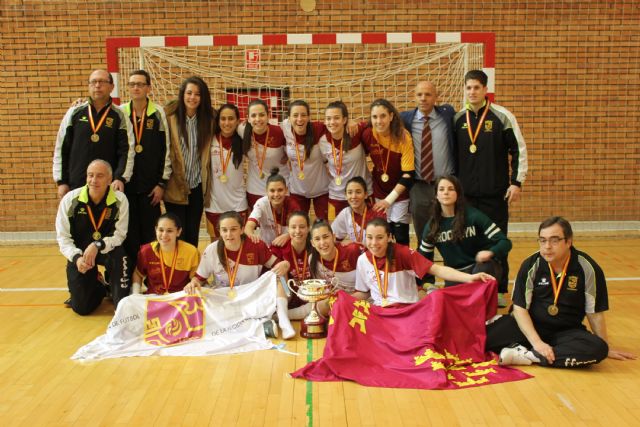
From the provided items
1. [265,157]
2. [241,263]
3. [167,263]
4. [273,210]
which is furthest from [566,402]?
[265,157]

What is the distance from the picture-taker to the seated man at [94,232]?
532 centimetres

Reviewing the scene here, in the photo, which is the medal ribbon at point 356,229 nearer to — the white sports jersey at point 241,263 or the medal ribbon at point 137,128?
the white sports jersey at point 241,263

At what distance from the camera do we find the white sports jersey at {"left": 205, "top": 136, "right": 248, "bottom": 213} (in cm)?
592

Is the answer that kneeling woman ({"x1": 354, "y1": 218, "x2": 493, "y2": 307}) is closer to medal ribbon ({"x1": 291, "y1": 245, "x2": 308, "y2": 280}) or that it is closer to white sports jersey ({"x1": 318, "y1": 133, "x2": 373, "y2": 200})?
medal ribbon ({"x1": 291, "y1": 245, "x2": 308, "y2": 280})

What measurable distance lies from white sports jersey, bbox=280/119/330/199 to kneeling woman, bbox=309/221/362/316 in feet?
2.76

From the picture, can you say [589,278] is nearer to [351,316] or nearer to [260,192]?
[351,316]

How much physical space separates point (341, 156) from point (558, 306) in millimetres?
2345

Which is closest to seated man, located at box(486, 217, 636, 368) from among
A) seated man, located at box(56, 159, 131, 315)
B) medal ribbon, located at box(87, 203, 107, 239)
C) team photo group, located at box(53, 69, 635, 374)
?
team photo group, located at box(53, 69, 635, 374)

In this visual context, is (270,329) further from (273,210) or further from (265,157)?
(265,157)

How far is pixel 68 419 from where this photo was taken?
3.50 meters

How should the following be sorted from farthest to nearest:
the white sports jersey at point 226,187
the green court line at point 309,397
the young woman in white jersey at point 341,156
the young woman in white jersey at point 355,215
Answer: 1. the white sports jersey at point 226,187
2. the young woman in white jersey at point 341,156
3. the young woman in white jersey at point 355,215
4. the green court line at point 309,397

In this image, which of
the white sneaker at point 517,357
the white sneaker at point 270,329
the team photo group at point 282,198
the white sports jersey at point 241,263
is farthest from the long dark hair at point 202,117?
the white sneaker at point 517,357

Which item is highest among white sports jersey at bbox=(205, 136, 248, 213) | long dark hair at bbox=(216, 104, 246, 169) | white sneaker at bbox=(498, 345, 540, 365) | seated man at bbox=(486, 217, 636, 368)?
long dark hair at bbox=(216, 104, 246, 169)

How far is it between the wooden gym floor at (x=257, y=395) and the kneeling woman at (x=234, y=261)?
2.25 feet
